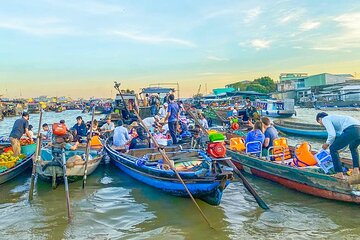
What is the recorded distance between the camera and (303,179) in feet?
27.2

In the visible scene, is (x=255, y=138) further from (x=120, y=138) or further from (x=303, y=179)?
(x=120, y=138)

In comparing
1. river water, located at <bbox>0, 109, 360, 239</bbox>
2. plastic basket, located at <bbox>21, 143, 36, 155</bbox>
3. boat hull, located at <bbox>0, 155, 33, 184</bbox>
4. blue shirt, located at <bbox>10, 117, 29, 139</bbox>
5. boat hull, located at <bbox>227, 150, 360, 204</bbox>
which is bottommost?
river water, located at <bbox>0, 109, 360, 239</bbox>

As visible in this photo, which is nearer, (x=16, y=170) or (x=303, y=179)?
(x=303, y=179)

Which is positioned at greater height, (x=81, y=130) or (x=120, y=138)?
(x=81, y=130)

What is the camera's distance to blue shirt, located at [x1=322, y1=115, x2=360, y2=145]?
7312 mm

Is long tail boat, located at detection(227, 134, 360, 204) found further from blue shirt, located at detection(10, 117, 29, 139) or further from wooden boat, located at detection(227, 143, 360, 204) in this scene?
blue shirt, located at detection(10, 117, 29, 139)

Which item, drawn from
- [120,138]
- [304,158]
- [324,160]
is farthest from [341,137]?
[120,138]

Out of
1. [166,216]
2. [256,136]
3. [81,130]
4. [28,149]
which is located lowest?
[166,216]

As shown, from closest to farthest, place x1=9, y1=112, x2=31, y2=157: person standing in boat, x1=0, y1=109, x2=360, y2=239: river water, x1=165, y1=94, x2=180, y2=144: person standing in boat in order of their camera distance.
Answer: x1=0, y1=109, x2=360, y2=239: river water < x1=9, y1=112, x2=31, y2=157: person standing in boat < x1=165, y1=94, x2=180, y2=144: person standing in boat

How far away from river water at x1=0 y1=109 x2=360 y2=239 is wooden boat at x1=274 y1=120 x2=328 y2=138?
36.7ft

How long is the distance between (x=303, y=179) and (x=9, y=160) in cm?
881

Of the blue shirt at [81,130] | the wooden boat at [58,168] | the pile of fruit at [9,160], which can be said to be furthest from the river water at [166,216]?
the blue shirt at [81,130]

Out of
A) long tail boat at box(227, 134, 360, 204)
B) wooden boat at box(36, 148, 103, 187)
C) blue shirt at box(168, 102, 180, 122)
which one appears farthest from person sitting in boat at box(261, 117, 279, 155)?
wooden boat at box(36, 148, 103, 187)

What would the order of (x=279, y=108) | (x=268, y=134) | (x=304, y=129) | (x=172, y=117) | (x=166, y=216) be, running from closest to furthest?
(x=166, y=216) → (x=268, y=134) → (x=172, y=117) → (x=304, y=129) → (x=279, y=108)
